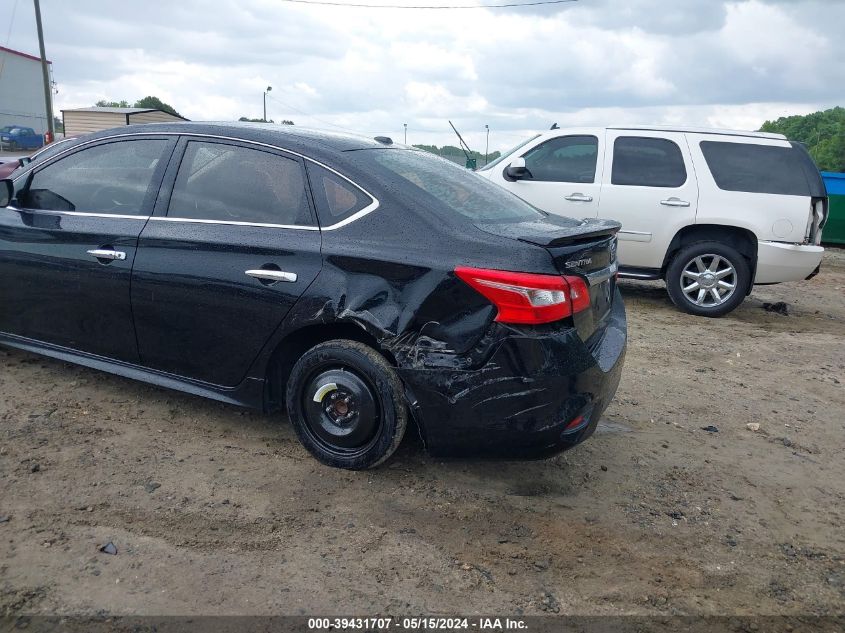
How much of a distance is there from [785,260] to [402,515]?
5.75m

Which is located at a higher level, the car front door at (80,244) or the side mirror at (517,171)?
the side mirror at (517,171)

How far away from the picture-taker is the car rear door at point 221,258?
3.49 m

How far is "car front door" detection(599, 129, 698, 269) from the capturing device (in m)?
7.58

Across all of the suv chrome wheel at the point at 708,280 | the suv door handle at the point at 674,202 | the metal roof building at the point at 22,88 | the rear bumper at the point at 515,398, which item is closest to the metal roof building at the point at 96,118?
the metal roof building at the point at 22,88

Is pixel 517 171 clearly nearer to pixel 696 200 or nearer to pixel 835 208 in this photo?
pixel 696 200

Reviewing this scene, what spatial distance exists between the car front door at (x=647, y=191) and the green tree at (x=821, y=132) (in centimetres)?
1725

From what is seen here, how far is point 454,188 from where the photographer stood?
3.74m

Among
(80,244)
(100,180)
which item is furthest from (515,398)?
(100,180)

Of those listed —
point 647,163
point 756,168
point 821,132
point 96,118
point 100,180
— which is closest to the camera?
point 100,180

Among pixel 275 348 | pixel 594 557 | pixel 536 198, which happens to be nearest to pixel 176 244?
pixel 275 348

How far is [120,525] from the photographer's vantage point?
3014mm

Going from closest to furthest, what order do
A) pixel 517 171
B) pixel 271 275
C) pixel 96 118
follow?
pixel 271 275
pixel 517 171
pixel 96 118

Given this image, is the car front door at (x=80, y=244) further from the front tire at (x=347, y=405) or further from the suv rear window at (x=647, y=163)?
the suv rear window at (x=647, y=163)

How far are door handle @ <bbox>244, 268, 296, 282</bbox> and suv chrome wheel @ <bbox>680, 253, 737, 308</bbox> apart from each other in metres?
5.41
